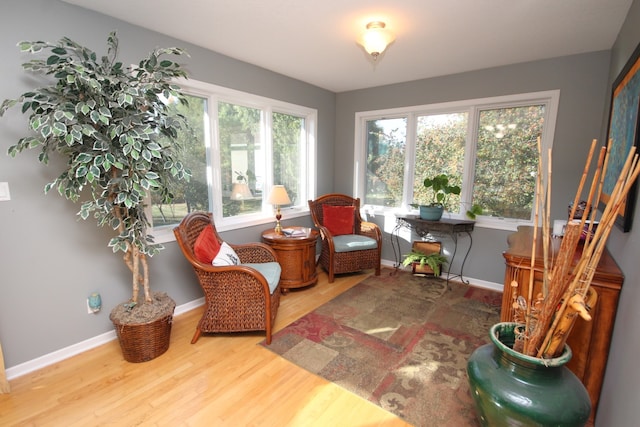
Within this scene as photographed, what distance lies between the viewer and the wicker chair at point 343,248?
3619 millimetres

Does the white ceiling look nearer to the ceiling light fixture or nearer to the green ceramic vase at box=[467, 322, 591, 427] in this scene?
the ceiling light fixture

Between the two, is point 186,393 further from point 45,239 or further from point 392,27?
point 392,27

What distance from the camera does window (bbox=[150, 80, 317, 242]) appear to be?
2840 mm

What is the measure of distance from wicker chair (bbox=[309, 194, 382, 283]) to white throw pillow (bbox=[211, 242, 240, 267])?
1362 mm

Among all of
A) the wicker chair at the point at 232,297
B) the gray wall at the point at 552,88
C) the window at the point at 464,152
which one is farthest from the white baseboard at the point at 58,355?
the gray wall at the point at 552,88

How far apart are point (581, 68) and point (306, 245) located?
317cm

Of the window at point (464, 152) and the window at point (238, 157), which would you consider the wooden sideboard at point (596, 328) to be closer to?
the window at point (464, 152)

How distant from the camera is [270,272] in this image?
8.48ft

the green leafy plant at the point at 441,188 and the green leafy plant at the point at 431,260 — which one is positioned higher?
the green leafy plant at the point at 441,188

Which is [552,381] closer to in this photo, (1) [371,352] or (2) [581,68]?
(1) [371,352]

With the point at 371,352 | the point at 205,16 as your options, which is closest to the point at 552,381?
the point at 371,352

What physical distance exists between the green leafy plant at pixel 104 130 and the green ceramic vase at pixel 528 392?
7.02 feet

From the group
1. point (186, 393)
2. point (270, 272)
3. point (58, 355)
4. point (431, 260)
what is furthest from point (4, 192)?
point (431, 260)

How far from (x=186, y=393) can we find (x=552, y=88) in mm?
4089
